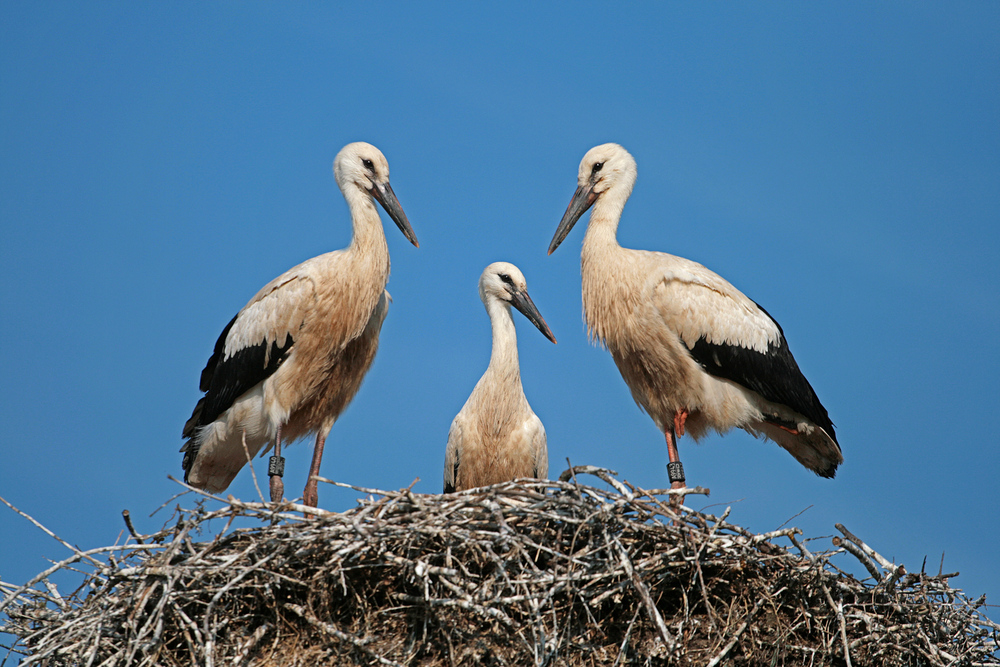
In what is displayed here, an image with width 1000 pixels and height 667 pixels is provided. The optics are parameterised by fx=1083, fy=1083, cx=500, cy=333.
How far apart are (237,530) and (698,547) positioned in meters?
1.74

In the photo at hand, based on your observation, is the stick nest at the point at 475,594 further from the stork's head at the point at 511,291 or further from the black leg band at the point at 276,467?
the stork's head at the point at 511,291

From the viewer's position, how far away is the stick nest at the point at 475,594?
12.7 feet

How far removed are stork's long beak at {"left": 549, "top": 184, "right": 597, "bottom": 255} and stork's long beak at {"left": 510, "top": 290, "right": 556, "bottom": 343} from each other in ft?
1.00

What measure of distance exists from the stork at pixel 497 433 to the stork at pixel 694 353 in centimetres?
53

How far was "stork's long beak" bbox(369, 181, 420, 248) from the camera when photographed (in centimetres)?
593

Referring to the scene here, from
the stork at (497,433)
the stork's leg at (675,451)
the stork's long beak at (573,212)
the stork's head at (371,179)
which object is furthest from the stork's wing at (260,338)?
the stork's leg at (675,451)

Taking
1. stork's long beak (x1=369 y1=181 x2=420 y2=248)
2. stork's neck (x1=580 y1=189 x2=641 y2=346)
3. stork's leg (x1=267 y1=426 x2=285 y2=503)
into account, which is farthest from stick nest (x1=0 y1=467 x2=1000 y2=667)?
stork's long beak (x1=369 y1=181 x2=420 y2=248)

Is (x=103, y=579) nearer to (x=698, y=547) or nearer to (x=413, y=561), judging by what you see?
(x=413, y=561)

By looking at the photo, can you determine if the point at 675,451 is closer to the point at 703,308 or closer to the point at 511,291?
the point at 703,308

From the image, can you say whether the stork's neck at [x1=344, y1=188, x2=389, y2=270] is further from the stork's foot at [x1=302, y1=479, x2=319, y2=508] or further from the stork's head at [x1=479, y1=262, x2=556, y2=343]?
the stork's foot at [x1=302, y1=479, x2=319, y2=508]

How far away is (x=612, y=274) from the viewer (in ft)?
18.9

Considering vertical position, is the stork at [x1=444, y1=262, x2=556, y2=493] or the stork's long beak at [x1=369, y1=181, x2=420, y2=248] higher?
the stork's long beak at [x1=369, y1=181, x2=420, y2=248]

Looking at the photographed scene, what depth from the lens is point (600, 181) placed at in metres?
6.25

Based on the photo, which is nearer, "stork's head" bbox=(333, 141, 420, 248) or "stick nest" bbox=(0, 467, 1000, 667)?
"stick nest" bbox=(0, 467, 1000, 667)
